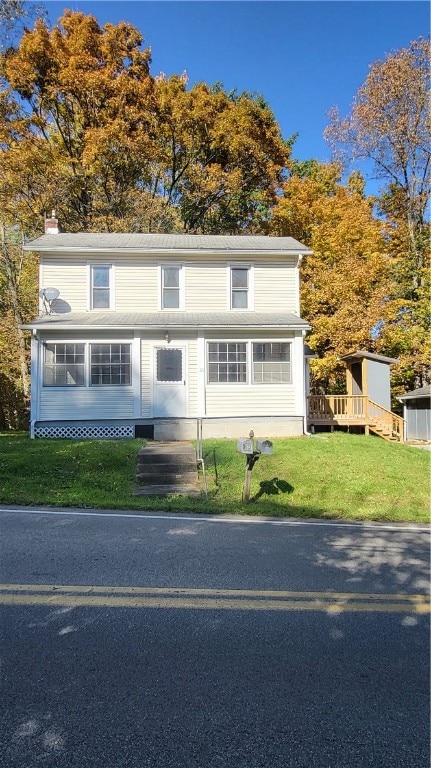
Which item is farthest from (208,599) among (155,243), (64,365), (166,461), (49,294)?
(155,243)

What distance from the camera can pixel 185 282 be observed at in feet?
48.9

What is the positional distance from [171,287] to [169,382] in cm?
331

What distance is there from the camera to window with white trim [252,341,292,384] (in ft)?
46.0

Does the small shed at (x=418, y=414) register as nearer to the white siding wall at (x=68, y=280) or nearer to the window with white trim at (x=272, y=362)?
the window with white trim at (x=272, y=362)

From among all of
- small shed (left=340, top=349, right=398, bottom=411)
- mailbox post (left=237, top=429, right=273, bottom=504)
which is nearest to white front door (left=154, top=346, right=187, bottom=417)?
mailbox post (left=237, top=429, right=273, bottom=504)

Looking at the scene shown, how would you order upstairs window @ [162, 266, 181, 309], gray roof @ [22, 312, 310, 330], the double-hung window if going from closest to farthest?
gray roof @ [22, 312, 310, 330], the double-hung window, upstairs window @ [162, 266, 181, 309]

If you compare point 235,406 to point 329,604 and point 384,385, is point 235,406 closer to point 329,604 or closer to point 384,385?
point 384,385

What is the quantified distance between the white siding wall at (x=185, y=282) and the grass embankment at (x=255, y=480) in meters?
4.96

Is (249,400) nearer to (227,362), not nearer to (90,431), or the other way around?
(227,362)

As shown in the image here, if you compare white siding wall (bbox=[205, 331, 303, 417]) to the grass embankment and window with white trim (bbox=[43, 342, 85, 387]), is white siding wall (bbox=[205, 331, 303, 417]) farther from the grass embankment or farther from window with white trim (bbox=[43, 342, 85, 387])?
window with white trim (bbox=[43, 342, 85, 387])

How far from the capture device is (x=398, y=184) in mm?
25125

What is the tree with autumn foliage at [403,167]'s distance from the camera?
72.4ft

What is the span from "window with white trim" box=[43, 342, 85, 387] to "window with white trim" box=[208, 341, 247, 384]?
3894 mm

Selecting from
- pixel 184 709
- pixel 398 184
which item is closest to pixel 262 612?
pixel 184 709
